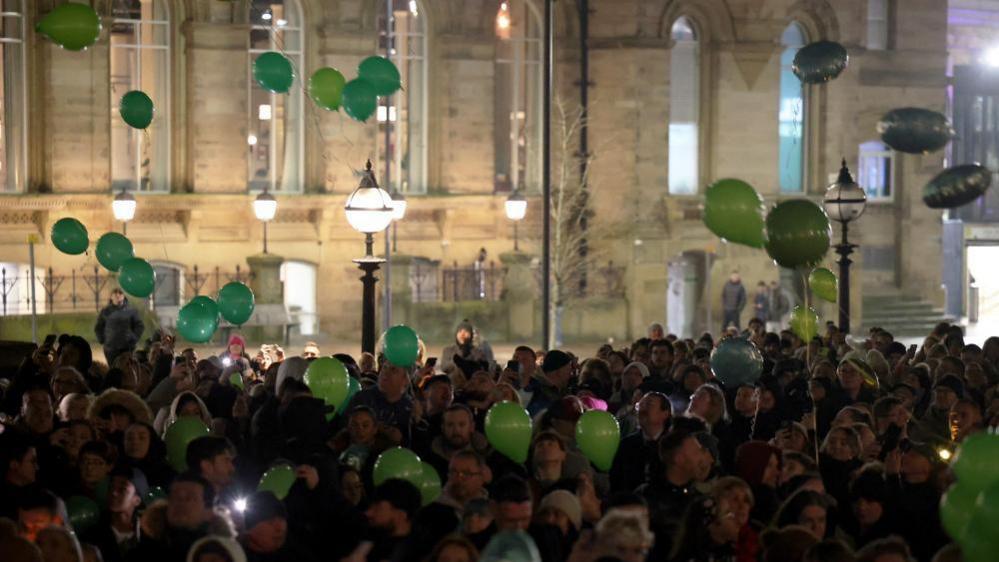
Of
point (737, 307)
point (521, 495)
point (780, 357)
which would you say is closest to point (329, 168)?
point (737, 307)

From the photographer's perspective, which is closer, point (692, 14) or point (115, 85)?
point (115, 85)

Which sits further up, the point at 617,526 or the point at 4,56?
the point at 4,56

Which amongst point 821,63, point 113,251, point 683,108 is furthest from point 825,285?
point 683,108

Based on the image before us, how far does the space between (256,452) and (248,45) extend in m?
21.6

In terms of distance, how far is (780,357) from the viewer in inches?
661

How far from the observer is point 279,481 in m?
9.18

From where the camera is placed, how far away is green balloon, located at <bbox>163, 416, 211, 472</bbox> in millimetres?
10539

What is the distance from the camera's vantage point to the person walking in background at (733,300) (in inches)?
1303

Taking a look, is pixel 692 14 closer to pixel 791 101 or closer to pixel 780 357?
pixel 791 101

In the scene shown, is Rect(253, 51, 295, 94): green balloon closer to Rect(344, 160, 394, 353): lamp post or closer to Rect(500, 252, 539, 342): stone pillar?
Rect(344, 160, 394, 353): lamp post

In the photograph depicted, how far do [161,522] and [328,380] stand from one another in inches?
173

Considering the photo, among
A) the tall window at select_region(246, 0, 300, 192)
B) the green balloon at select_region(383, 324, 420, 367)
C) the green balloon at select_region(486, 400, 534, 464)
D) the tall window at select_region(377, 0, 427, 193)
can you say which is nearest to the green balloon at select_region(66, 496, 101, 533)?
the green balloon at select_region(486, 400, 534, 464)

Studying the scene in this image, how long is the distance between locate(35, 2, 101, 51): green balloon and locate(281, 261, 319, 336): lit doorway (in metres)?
15.3

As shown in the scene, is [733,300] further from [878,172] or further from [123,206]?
[123,206]
